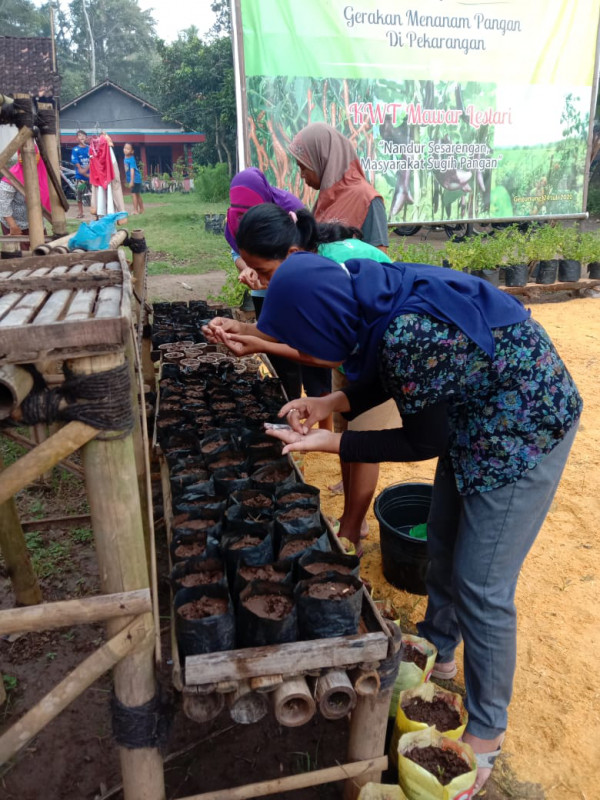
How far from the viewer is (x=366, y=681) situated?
5.33ft

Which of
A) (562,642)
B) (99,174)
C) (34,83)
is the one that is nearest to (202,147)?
(34,83)

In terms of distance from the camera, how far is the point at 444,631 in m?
2.34

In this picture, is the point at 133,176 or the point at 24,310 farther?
the point at 133,176

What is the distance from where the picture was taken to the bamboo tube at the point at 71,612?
140 cm

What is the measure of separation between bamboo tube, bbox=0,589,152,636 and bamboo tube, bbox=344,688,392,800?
0.71 meters

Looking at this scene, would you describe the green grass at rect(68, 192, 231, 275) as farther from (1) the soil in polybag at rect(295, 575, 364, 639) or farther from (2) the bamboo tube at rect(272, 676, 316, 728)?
(2) the bamboo tube at rect(272, 676, 316, 728)

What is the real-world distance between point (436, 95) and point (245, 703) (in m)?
8.21

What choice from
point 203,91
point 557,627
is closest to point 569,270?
point 557,627

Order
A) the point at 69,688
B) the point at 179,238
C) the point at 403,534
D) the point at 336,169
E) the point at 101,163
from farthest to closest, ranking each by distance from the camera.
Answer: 1. the point at 179,238
2. the point at 101,163
3. the point at 336,169
4. the point at 403,534
5. the point at 69,688

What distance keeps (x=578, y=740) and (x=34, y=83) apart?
2432 centimetres

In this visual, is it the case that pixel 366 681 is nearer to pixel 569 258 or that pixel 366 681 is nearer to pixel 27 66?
pixel 569 258

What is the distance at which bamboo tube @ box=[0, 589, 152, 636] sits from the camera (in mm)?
1396

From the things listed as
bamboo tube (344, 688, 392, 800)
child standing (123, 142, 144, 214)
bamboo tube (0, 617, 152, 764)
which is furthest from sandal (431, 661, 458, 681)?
child standing (123, 142, 144, 214)

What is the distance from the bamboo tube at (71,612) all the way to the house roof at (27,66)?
894 inches
